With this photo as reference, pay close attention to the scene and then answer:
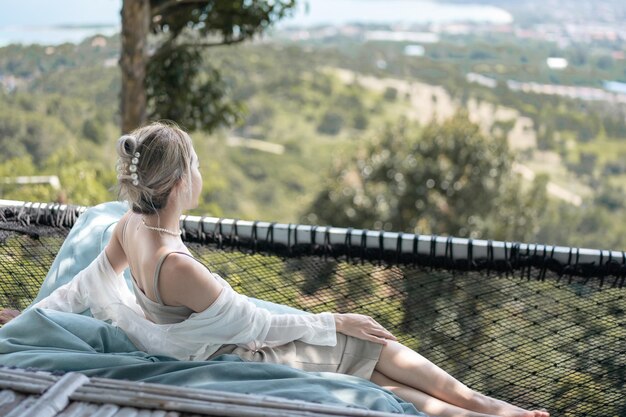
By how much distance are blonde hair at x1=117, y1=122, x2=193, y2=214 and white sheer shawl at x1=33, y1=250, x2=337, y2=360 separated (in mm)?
280

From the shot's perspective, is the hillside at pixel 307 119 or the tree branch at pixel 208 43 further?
the hillside at pixel 307 119

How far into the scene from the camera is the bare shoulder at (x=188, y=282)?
1902mm

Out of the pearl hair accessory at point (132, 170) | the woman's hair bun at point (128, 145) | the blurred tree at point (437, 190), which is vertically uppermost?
the woman's hair bun at point (128, 145)

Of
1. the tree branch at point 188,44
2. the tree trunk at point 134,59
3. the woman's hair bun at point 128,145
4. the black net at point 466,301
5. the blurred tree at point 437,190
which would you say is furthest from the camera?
the blurred tree at point 437,190

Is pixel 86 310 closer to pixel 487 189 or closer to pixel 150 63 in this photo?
pixel 150 63

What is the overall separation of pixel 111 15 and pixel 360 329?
11.6 meters

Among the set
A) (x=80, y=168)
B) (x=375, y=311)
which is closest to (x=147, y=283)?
(x=375, y=311)

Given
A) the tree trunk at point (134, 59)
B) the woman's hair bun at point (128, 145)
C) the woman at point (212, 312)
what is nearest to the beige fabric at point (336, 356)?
the woman at point (212, 312)

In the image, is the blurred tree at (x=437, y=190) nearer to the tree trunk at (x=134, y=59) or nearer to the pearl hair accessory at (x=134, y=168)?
the tree trunk at (x=134, y=59)

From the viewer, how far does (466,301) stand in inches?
108

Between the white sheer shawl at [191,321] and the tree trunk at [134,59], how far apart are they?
2.68m

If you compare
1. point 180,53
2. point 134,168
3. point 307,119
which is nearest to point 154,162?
point 134,168

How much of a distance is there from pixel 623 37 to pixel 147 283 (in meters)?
16.3

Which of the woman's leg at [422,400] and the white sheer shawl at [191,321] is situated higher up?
the white sheer shawl at [191,321]
